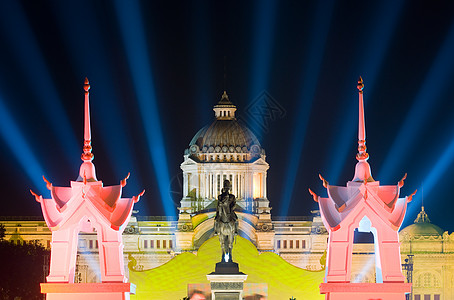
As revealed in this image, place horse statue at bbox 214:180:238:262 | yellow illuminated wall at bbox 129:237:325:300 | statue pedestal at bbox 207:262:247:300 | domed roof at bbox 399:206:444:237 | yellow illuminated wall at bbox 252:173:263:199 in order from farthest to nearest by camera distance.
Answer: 1. yellow illuminated wall at bbox 252:173:263:199
2. domed roof at bbox 399:206:444:237
3. yellow illuminated wall at bbox 129:237:325:300
4. horse statue at bbox 214:180:238:262
5. statue pedestal at bbox 207:262:247:300

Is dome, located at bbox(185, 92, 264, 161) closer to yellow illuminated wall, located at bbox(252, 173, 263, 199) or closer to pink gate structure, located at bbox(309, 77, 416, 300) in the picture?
yellow illuminated wall, located at bbox(252, 173, 263, 199)

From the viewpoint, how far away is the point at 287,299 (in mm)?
53531

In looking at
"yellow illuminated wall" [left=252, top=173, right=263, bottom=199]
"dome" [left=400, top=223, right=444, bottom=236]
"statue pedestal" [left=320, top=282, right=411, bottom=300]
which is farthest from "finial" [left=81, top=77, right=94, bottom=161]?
"yellow illuminated wall" [left=252, top=173, right=263, bottom=199]

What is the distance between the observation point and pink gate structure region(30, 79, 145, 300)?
50250mm

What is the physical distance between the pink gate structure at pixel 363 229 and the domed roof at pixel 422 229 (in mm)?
66426

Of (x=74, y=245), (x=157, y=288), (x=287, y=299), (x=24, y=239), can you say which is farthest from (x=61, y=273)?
(x=24, y=239)

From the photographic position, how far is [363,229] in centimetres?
5162

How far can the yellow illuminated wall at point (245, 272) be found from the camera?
5353 cm

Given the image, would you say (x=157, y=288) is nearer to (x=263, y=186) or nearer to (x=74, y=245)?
(x=74, y=245)

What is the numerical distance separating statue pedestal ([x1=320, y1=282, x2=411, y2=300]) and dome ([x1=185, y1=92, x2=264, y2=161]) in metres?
72.7

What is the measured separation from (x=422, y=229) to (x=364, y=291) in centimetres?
6815

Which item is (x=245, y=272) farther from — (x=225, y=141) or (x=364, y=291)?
(x=225, y=141)

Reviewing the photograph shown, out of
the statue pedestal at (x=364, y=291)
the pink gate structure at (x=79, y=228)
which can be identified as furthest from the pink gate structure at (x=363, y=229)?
the pink gate structure at (x=79, y=228)

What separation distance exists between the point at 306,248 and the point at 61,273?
7157cm
